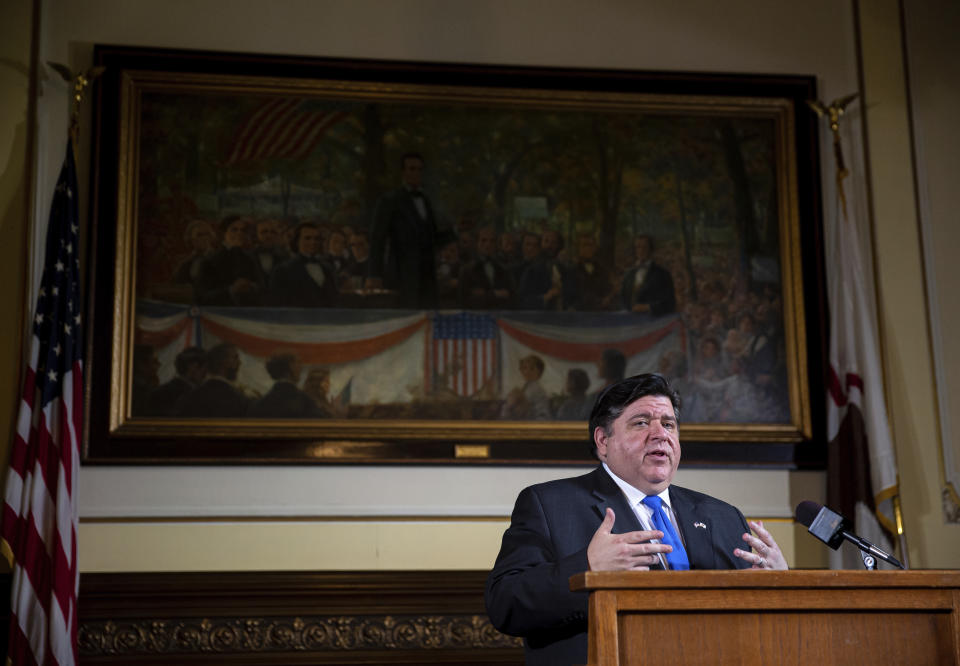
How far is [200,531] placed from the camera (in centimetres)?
615

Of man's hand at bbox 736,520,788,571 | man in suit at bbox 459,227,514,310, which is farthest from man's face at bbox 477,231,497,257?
man's hand at bbox 736,520,788,571

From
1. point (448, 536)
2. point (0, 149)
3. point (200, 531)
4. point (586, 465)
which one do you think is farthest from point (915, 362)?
point (0, 149)

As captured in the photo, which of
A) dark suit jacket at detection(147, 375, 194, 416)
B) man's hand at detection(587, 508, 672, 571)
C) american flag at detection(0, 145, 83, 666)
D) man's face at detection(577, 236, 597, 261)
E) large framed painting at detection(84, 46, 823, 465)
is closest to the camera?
man's hand at detection(587, 508, 672, 571)

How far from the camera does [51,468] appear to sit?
19.1 feet

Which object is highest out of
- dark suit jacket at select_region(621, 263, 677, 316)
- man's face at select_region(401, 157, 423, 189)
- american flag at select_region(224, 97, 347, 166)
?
american flag at select_region(224, 97, 347, 166)

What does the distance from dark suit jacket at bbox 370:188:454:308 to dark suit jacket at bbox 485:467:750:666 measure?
→ 2.95m

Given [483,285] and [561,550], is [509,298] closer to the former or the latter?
[483,285]

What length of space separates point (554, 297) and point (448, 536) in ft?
5.17

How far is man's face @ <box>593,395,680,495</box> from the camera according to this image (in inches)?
148

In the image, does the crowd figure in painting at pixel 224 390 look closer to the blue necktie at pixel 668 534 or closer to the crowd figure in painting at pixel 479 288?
the crowd figure in painting at pixel 479 288

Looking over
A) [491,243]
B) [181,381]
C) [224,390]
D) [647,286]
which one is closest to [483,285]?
[491,243]

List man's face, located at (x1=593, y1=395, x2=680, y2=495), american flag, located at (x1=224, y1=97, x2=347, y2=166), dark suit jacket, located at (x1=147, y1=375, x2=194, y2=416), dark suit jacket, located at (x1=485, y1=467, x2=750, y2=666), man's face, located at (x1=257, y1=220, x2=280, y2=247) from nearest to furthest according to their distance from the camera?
dark suit jacket, located at (x1=485, y1=467, x2=750, y2=666), man's face, located at (x1=593, y1=395, x2=680, y2=495), dark suit jacket, located at (x1=147, y1=375, x2=194, y2=416), man's face, located at (x1=257, y1=220, x2=280, y2=247), american flag, located at (x1=224, y1=97, x2=347, y2=166)

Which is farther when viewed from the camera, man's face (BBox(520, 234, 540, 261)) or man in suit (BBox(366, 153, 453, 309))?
man's face (BBox(520, 234, 540, 261))

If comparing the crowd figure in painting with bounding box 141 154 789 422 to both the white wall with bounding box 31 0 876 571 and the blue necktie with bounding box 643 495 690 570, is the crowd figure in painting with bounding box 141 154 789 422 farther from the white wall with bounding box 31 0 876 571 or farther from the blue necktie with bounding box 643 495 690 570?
the blue necktie with bounding box 643 495 690 570
